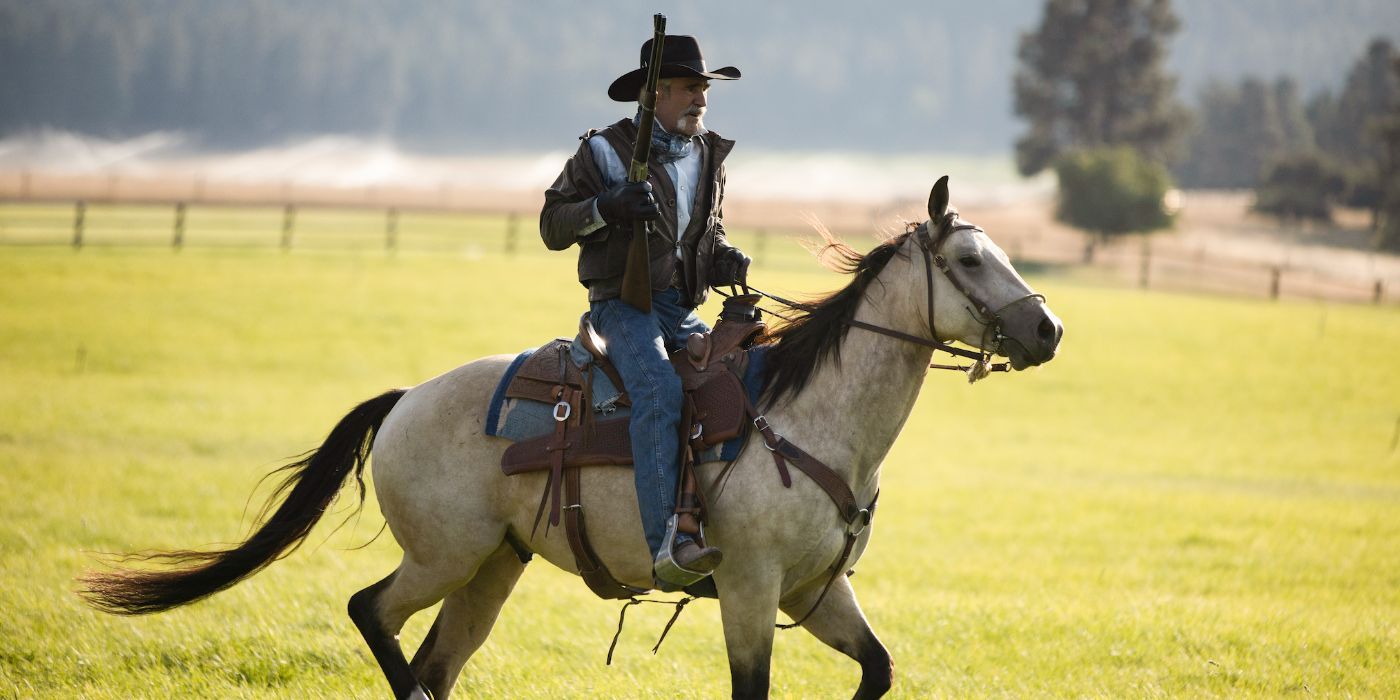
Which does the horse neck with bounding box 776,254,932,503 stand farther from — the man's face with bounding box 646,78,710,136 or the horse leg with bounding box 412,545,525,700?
the horse leg with bounding box 412,545,525,700

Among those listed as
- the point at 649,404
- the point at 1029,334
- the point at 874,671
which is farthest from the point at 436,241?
the point at 1029,334

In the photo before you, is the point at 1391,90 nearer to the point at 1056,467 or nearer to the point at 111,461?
the point at 1056,467

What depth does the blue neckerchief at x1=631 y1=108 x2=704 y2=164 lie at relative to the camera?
6133 mm

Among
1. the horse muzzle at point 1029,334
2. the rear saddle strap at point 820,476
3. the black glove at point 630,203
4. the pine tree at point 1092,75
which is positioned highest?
the pine tree at point 1092,75

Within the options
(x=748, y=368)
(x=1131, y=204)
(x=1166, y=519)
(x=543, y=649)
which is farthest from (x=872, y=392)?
(x=1131, y=204)

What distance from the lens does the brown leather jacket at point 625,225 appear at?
6.03m

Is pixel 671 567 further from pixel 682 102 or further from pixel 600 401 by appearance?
pixel 682 102

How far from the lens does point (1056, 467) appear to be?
21.6 metres

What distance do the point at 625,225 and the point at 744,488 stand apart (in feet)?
4.37

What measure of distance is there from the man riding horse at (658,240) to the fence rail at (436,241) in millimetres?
37724

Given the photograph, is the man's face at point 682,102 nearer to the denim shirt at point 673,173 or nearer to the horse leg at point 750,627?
the denim shirt at point 673,173

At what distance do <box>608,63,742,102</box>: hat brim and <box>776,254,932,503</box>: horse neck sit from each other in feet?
4.18

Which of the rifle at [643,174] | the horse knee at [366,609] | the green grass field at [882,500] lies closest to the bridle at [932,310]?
the rifle at [643,174]

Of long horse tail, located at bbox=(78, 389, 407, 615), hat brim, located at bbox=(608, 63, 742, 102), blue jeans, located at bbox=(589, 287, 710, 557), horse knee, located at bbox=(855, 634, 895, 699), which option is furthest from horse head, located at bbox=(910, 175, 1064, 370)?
long horse tail, located at bbox=(78, 389, 407, 615)
